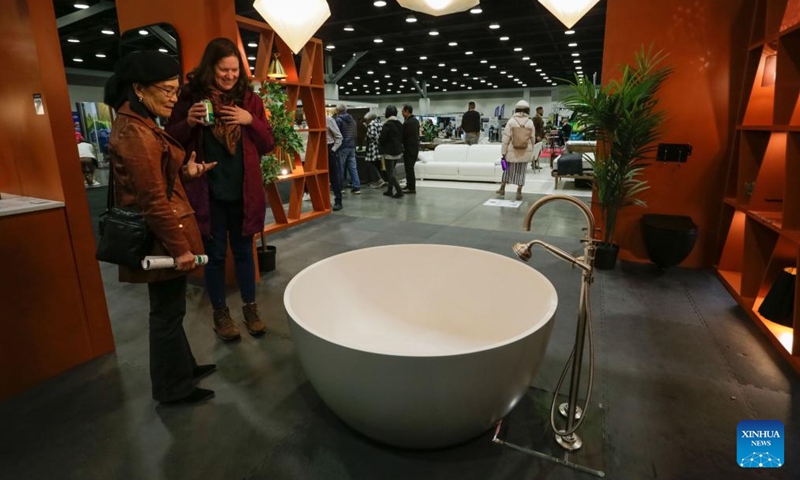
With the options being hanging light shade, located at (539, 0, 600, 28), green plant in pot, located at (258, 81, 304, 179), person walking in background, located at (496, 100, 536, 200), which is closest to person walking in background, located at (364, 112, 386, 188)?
person walking in background, located at (496, 100, 536, 200)

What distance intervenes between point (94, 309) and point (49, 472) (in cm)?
96

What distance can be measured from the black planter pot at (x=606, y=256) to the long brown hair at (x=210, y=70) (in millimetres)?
3054

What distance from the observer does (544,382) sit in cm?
208

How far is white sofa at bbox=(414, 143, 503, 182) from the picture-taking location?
861 cm

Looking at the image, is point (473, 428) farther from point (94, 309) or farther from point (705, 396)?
point (94, 309)

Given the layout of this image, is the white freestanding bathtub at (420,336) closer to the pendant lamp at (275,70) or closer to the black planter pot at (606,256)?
the black planter pot at (606,256)

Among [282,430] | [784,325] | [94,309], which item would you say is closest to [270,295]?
[94,309]

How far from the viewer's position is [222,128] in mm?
2180

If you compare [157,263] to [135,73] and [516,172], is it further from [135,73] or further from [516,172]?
[516,172]

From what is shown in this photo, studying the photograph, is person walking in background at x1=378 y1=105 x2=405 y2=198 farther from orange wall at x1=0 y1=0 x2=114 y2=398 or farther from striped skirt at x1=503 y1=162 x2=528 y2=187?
orange wall at x1=0 y1=0 x2=114 y2=398

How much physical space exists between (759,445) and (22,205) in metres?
3.31

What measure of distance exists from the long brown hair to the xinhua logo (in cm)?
267

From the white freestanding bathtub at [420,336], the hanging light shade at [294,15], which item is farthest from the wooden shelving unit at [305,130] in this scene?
the white freestanding bathtub at [420,336]

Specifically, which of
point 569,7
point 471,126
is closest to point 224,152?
point 569,7
